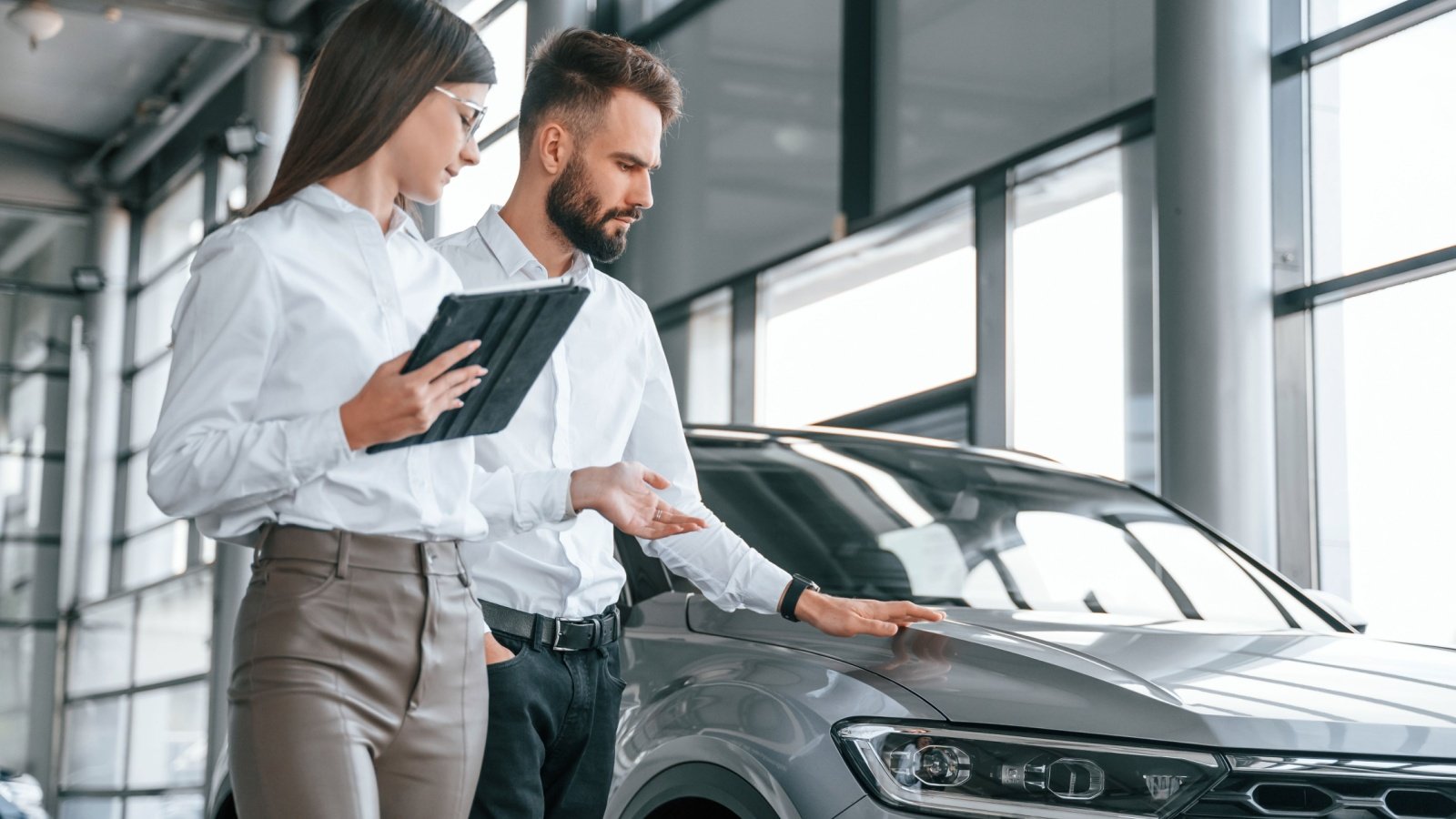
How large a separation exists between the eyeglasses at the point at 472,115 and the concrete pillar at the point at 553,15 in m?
9.37

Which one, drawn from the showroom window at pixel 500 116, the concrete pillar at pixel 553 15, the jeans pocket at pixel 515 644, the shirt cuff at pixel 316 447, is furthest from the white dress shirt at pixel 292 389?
the showroom window at pixel 500 116

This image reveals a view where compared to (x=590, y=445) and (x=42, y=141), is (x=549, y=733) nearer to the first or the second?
(x=590, y=445)

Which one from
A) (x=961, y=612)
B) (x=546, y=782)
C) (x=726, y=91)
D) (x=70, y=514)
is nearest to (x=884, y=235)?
(x=726, y=91)

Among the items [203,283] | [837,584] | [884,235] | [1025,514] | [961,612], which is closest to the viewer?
[203,283]

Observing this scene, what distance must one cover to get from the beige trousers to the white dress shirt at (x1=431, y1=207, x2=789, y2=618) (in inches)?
15.7

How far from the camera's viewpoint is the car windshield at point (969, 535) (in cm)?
278

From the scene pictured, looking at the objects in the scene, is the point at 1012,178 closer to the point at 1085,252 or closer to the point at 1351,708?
the point at 1085,252

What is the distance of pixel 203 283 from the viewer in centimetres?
156

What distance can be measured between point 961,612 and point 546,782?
2.55 ft

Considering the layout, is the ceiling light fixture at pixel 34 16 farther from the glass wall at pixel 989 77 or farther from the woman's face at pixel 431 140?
the woman's face at pixel 431 140

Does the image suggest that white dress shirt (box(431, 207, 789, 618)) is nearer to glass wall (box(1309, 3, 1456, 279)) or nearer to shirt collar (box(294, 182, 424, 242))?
shirt collar (box(294, 182, 424, 242))

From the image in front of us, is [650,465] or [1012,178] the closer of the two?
[650,465]

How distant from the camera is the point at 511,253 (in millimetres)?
2203

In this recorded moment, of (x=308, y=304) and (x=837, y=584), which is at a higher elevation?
(x=308, y=304)
